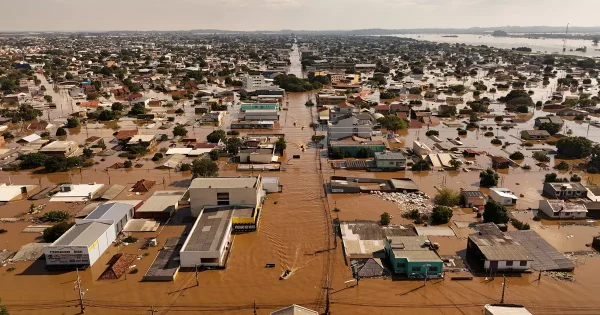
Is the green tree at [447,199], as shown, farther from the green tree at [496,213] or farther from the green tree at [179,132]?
the green tree at [179,132]

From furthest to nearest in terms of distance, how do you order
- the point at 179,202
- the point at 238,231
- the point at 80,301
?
the point at 179,202 → the point at 238,231 → the point at 80,301

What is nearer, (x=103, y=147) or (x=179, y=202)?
(x=179, y=202)

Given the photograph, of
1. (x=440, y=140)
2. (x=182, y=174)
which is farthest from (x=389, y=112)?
(x=182, y=174)

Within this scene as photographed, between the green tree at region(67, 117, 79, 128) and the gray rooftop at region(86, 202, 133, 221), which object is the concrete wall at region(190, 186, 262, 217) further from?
the green tree at region(67, 117, 79, 128)

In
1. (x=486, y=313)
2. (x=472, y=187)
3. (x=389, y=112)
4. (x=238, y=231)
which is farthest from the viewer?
(x=389, y=112)

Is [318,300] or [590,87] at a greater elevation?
[590,87]

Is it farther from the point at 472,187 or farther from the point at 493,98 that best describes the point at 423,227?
the point at 493,98
